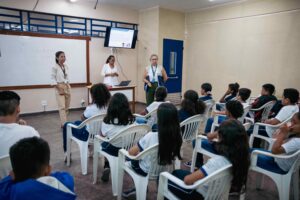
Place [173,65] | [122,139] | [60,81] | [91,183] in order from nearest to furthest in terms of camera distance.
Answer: [122,139], [91,183], [60,81], [173,65]

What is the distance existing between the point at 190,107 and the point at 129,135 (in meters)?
0.90

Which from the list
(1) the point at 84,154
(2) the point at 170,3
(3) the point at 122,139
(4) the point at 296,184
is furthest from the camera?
(2) the point at 170,3

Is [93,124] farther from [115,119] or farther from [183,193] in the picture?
[183,193]

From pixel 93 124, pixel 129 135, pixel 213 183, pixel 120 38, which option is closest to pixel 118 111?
pixel 129 135

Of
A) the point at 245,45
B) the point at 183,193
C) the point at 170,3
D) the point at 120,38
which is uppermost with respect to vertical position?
the point at 170,3

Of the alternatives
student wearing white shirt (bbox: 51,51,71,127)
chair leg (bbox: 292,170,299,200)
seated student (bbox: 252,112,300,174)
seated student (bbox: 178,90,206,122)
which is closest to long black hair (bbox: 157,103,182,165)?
seated student (bbox: 252,112,300,174)

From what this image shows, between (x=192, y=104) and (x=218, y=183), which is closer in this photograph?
(x=218, y=183)

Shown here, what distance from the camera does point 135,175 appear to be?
6.52ft

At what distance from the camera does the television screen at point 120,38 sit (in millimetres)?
6348

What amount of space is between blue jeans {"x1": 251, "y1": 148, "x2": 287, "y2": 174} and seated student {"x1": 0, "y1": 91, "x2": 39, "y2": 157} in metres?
1.87

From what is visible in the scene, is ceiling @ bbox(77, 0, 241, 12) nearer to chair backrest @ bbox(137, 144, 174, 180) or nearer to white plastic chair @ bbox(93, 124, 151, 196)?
white plastic chair @ bbox(93, 124, 151, 196)

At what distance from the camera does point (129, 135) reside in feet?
7.57

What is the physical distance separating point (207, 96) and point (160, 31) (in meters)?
3.56

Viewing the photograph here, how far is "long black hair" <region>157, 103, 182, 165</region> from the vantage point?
180 centimetres
